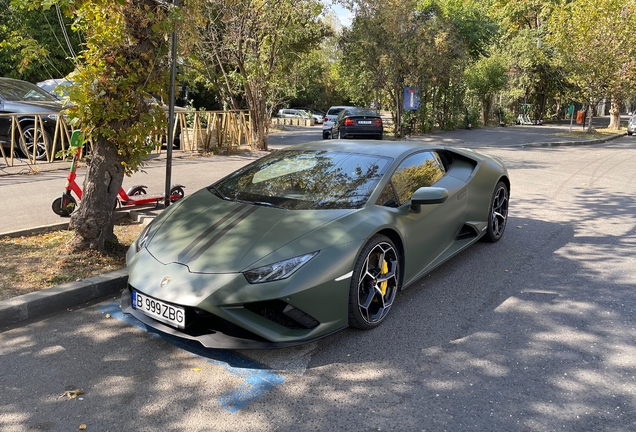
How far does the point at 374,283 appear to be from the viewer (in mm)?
3645

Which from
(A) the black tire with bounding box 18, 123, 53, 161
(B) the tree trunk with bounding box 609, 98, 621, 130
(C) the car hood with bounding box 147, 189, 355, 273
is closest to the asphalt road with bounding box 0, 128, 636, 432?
(C) the car hood with bounding box 147, 189, 355, 273

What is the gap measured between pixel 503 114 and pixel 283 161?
33580mm

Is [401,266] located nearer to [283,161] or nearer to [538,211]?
[283,161]

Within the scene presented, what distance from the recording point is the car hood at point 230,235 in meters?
3.23

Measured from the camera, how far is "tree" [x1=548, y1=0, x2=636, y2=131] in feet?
76.9

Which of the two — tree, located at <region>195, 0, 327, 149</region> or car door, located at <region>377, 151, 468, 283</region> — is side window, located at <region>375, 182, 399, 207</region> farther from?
tree, located at <region>195, 0, 327, 149</region>

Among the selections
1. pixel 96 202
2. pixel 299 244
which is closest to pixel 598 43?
pixel 96 202

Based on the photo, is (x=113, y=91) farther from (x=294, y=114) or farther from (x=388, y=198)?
(x=294, y=114)

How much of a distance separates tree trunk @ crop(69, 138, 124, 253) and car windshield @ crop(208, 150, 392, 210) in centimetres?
117

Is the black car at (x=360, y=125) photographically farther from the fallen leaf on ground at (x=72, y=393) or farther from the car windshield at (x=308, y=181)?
the fallen leaf on ground at (x=72, y=393)

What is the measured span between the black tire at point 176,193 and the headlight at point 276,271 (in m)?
4.35

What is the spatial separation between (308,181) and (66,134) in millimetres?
8743

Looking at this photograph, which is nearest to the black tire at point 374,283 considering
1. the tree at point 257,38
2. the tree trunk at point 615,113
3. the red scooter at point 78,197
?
the red scooter at point 78,197

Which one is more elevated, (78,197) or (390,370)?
(78,197)
